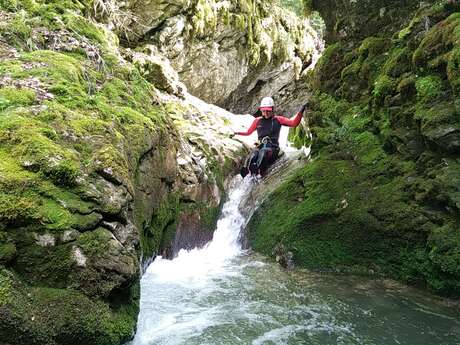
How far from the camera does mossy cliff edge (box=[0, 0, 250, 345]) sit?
3.46 m

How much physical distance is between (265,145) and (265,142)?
5.2 inches

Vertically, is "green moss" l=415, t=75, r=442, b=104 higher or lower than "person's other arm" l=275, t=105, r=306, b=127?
higher

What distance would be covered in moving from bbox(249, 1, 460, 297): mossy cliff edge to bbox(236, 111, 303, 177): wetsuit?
2089mm

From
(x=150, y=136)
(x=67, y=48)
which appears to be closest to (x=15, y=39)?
(x=67, y=48)

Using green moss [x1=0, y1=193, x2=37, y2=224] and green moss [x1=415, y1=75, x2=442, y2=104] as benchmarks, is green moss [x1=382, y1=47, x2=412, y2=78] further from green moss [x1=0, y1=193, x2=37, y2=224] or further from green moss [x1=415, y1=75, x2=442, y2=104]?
green moss [x1=0, y1=193, x2=37, y2=224]

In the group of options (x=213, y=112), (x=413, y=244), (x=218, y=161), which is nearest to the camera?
(x=413, y=244)

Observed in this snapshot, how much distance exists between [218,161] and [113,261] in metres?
7.99

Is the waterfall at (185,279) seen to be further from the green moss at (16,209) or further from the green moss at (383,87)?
the green moss at (383,87)

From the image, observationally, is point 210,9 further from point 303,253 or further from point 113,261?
point 113,261

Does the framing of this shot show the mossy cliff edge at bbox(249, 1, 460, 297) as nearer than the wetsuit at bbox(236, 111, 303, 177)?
Yes

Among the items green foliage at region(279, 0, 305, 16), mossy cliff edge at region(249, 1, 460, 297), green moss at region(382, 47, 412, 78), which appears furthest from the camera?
green foliage at region(279, 0, 305, 16)

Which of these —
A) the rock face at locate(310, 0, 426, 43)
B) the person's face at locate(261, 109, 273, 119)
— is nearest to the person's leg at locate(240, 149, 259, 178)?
the person's face at locate(261, 109, 273, 119)

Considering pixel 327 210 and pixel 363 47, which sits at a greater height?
pixel 363 47

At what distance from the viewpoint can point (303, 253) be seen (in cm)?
750
